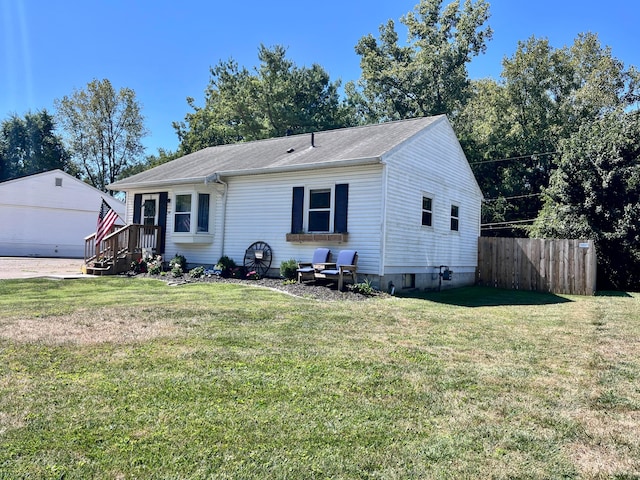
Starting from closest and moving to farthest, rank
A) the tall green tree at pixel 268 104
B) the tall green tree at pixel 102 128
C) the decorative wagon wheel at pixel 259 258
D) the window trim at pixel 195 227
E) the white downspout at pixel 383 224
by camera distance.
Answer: the white downspout at pixel 383 224, the decorative wagon wheel at pixel 259 258, the window trim at pixel 195 227, the tall green tree at pixel 268 104, the tall green tree at pixel 102 128

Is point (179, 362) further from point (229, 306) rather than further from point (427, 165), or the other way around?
point (427, 165)

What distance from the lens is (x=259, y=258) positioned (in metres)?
13.0

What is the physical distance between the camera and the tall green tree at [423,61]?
1085 inches

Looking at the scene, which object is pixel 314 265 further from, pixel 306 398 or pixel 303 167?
pixel 306 398

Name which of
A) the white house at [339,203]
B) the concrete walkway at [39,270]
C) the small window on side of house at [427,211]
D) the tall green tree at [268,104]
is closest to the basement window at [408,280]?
the white house at [339,203]

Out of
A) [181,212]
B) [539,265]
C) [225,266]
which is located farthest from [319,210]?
[539,265]

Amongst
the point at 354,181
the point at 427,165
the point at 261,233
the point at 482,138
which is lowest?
the point at 261,233

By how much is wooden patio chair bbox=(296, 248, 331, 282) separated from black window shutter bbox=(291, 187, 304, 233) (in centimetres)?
103

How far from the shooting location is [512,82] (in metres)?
26.2

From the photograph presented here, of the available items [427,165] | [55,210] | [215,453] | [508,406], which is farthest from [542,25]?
[55,210]

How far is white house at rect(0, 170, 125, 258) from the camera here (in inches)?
1070

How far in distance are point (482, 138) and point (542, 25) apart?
21.2ft

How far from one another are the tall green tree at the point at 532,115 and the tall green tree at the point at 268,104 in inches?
380

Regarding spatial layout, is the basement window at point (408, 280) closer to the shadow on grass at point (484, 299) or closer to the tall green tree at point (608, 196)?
the shadow on grass at point (484, 299)
